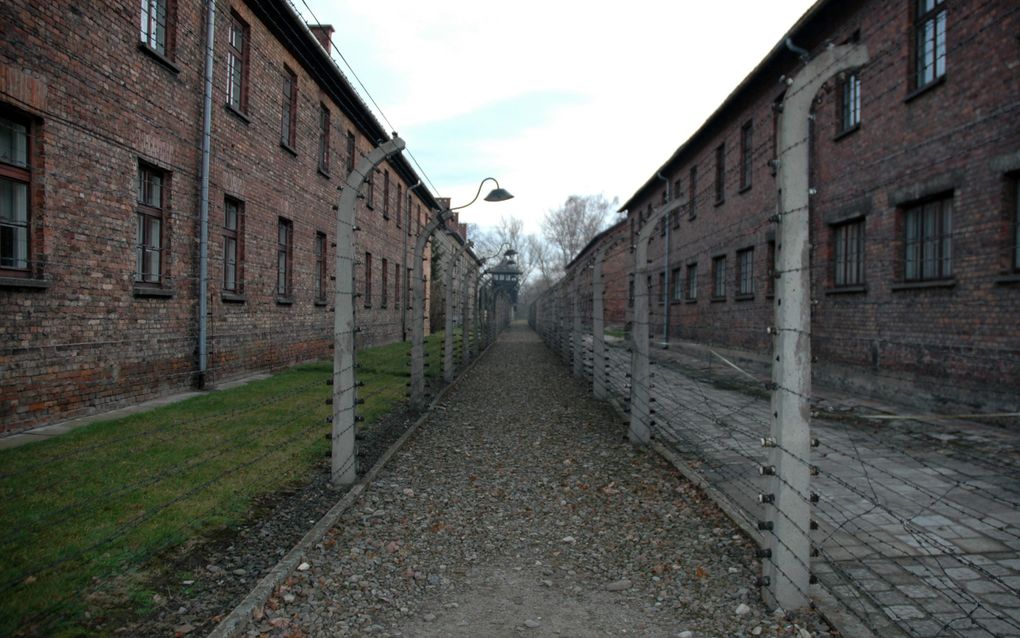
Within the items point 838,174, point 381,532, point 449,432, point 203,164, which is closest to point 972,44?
point 838,174

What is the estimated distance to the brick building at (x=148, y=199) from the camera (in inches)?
281

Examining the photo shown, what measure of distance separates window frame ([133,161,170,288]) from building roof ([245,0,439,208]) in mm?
3249

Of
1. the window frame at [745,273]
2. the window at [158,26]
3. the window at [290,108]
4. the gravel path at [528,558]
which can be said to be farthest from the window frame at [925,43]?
the window at [290,108]

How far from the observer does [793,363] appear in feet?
11.2

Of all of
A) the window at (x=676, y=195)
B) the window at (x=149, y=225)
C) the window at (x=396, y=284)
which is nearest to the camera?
the window at (x=149, y=225)

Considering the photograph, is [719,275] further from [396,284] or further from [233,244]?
[396,284]

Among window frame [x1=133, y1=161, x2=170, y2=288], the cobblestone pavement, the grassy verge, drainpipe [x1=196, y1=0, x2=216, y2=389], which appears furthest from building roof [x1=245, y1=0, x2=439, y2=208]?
the cobblestone pavement

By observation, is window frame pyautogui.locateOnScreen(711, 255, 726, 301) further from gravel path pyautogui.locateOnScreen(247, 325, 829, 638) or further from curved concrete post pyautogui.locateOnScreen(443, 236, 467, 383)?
gravel path pyautogui.locateOnScreen(247, 325, 829, 638)

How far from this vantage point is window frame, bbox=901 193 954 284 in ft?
32.2

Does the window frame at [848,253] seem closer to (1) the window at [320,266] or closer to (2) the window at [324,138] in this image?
(1) the window at [320,266]

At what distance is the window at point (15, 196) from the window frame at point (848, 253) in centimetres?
1213

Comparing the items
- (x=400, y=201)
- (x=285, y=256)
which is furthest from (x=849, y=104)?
(x=400, y=201)

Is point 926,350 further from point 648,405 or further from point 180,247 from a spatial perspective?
point 180,247

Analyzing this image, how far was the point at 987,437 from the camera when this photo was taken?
7648mm
